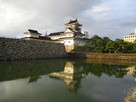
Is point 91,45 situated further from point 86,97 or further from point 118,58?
point 86,97

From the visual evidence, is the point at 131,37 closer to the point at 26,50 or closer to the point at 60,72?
the point at 26,50

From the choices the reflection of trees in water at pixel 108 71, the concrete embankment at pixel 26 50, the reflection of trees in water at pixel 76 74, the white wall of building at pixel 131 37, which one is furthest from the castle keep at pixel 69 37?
the white wall of building at pixel 131 37

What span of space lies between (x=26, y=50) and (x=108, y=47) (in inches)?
525

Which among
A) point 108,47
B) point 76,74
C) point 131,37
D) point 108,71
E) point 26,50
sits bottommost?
point 108,71

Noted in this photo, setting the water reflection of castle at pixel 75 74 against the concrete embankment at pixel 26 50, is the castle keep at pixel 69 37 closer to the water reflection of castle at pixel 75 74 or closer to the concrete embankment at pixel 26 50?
the concrete embankment at pixel 26 50

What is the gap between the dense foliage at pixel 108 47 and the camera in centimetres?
2159

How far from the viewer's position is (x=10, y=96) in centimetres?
418

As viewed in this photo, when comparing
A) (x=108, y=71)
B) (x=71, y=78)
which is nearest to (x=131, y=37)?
(x=108, y=71)

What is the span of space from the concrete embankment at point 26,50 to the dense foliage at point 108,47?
531cm

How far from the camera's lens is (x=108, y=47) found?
2172cm

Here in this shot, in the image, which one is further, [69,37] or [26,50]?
[69,37]

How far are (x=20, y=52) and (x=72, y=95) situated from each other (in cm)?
1518

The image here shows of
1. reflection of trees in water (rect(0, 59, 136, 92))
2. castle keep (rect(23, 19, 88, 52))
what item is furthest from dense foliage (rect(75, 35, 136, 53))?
reflection of trees in water (rect(0, 59, 136, 92))

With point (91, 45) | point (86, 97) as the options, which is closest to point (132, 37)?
point (91, 45)
